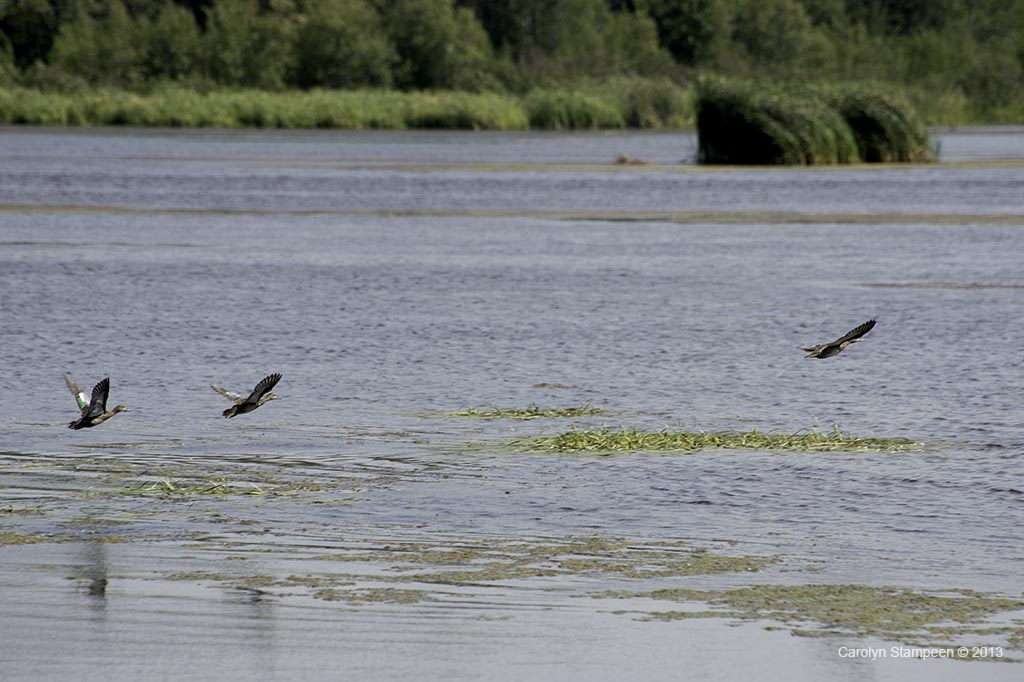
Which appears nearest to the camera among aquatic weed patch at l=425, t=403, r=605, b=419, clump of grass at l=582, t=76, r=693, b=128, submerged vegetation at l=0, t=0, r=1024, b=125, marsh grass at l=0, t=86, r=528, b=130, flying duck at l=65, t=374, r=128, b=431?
flying duck at l=65, t=374, r=128, b=431

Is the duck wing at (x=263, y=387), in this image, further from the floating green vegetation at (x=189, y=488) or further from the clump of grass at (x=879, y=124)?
the clump of grass at (x=879, y=124)

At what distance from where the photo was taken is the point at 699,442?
1280 cm

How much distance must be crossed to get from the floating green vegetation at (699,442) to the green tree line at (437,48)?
7508 cm

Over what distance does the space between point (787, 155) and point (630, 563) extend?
4278 cm

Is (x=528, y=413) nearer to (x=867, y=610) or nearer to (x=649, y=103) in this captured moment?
(x=867, y=610)

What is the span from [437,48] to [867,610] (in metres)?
88.7

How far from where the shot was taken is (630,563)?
9.27 meters

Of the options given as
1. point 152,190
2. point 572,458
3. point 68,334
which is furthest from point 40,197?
point 572,458

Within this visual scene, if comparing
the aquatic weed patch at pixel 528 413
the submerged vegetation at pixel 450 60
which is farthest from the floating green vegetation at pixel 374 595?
the submerged vegetation at pixel 450 60

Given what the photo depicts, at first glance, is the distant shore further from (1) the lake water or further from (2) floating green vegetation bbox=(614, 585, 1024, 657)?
(2) floating green vegetation bbox=(614, 585, 1024, 657)

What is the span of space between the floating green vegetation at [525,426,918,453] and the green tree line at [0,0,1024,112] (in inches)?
2956

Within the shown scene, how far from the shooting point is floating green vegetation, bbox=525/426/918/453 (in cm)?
1266

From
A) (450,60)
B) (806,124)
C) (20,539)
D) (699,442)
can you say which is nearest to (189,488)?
(20,539)

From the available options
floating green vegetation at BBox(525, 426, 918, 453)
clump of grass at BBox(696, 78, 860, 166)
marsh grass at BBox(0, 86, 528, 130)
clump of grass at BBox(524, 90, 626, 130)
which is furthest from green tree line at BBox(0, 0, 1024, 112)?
floating green vegetation at BBox(525, 426, 918, 453)
